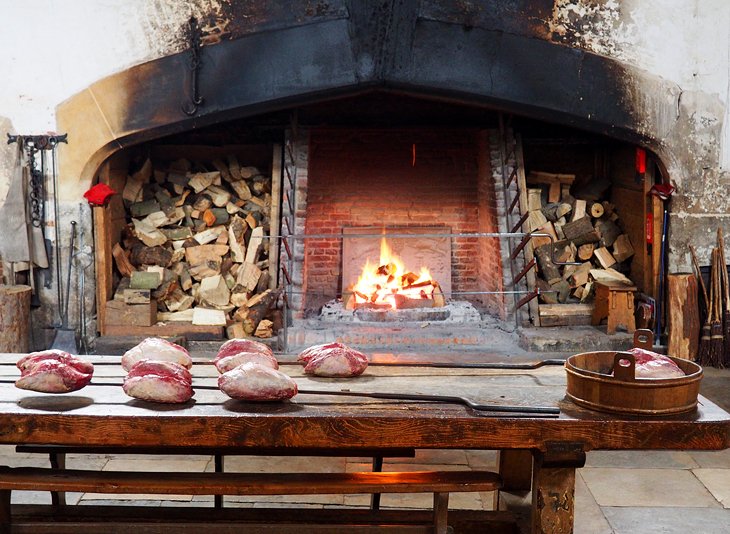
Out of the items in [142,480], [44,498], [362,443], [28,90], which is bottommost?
[44,498]

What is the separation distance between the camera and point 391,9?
24.5 feet

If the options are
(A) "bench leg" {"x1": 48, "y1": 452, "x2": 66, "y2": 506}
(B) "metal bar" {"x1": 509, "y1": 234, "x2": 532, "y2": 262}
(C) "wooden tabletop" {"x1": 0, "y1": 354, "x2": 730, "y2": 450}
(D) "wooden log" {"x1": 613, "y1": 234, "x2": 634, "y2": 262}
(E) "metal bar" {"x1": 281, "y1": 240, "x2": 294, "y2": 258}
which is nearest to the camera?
(C) "wooden tabletop" {"x1": 0, "y1": 354, "x2": 730, "y2": 450}

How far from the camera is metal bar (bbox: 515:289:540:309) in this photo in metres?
7.94

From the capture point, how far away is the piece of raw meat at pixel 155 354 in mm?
3902

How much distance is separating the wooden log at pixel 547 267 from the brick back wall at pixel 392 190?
19.2 inches

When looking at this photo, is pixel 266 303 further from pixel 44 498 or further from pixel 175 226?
pixel 44 498

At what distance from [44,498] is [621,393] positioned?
3.23 meters

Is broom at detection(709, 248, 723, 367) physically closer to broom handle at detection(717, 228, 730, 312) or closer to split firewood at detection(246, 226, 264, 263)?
broom handle at detection(717, 228, 730, 312)

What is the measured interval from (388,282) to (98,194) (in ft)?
8.57

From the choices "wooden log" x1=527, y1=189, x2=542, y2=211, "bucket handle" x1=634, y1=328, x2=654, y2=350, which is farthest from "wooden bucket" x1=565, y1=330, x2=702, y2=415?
"wooden log" x1=527, y1=189, x2=542, y2=211

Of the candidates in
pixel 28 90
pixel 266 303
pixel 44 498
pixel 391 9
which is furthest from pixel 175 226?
pixel 44 498

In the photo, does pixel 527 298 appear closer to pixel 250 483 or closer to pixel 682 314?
pixel 682 314

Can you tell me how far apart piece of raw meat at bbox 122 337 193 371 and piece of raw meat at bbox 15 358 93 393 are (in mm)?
256

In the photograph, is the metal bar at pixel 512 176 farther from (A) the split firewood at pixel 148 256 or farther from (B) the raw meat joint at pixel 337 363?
(B) the raw meat joint at pixel 337 363
